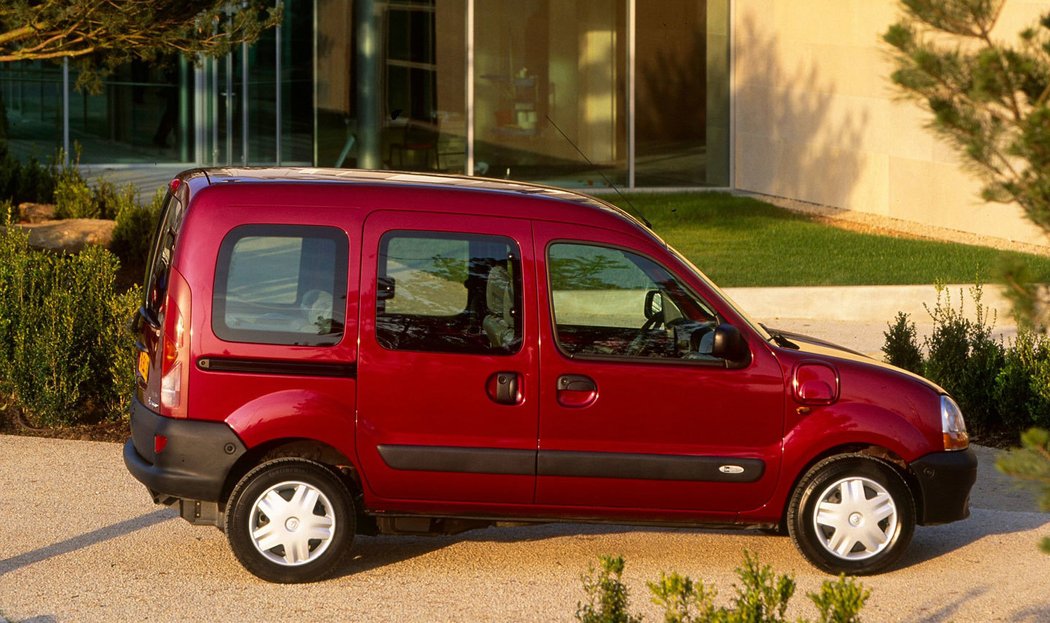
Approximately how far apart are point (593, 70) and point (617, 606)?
19882mm

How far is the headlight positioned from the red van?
0.07ft

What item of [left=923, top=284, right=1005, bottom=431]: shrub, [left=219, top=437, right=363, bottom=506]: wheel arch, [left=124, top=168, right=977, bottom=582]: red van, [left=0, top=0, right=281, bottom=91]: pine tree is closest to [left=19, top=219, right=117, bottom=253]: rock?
[left=0, top=0, right=281, bottom=91]: pine tree

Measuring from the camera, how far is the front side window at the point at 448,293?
6348 mm

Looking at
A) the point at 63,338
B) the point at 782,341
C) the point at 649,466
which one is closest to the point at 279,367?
the point at 649,466

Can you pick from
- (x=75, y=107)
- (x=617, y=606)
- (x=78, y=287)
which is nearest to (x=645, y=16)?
(x=75, y=107)

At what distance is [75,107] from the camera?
82.3 ft

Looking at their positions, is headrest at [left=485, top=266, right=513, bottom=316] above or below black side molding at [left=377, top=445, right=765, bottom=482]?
above

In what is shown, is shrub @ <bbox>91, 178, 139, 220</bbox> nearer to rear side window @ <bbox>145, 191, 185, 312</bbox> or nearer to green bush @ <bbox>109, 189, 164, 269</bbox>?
green bush @ <bbox>109, 189, 164, 269</bbox>

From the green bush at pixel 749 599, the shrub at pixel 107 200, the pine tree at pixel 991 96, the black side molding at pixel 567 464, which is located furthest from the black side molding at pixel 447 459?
the shrub at pixel 107 200

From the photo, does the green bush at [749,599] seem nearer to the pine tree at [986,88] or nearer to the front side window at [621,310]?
the pine tree at [986,88]

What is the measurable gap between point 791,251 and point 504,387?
11.6m

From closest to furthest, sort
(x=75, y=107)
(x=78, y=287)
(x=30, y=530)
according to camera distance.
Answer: (x=30, y=530) → (x=78, y=287) → (x=75, y=107)

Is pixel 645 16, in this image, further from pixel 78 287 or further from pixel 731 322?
pixel 731 322

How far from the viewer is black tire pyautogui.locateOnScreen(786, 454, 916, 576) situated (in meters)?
6.57
